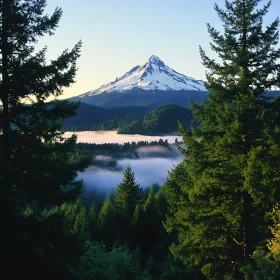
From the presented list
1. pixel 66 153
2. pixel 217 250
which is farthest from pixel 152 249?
pixel 66 153

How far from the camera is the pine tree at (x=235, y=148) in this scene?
1317cm

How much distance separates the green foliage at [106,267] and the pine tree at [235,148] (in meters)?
3.24

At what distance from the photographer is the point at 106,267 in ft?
47.7

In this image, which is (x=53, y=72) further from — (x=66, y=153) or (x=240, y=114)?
(x=240, y=114)

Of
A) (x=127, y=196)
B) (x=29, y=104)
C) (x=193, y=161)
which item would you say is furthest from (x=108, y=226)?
(x=29, y=104)

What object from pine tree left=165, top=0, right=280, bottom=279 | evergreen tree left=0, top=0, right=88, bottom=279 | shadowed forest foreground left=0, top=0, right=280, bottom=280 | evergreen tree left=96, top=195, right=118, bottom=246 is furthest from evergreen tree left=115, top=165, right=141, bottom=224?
evergreen tree left=0, top=0, right=88, bottom=279

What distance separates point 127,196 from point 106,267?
45.1m

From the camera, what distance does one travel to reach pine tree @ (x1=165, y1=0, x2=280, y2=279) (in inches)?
519

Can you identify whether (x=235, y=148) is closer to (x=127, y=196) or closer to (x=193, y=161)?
(x=193, y=161)

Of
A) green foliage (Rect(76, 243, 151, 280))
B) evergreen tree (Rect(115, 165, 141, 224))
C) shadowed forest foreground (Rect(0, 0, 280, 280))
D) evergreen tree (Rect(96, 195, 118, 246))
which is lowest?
evergreen tree (Rect(96, 195, 118, 246))

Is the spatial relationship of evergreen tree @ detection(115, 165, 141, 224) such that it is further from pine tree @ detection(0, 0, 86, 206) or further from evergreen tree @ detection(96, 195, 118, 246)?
pine tree @ detection(0, 0, 86, 206)

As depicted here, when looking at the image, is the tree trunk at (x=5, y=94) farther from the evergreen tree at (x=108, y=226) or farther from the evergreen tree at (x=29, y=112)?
the evergreen tree at (x=108, y=226)

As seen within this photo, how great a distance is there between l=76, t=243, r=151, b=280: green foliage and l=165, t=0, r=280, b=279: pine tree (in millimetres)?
3240

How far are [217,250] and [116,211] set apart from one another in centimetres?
4472
